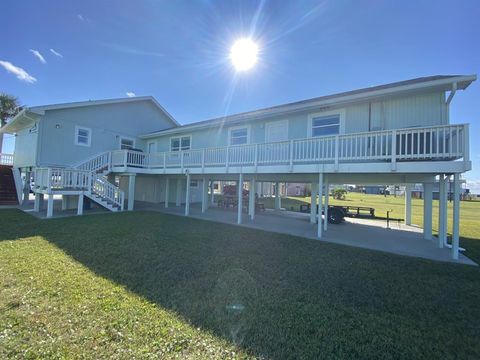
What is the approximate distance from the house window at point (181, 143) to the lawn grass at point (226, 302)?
9.93 meters

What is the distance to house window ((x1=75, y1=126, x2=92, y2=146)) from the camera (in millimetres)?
14117

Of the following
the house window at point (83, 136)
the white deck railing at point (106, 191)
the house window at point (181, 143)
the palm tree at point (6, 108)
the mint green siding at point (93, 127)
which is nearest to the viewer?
the white deck railing at point (106, 191)

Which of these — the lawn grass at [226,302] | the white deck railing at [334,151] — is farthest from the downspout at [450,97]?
the lawn grass at [226,302]

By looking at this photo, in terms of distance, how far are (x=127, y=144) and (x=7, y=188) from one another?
7799mm

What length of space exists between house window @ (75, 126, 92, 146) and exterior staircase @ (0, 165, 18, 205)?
17.7 ft

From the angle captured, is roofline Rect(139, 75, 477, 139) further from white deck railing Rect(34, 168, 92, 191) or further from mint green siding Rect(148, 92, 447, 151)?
white deck railing Rect(34, 168, 92, 191)

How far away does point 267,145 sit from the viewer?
9.69m

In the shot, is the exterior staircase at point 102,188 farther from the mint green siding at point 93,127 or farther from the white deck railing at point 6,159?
the white deck railing at point 6,159

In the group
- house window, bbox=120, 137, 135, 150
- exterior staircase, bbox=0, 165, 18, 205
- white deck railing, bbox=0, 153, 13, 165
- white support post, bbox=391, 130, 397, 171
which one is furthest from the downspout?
white deck railing, bbox=0, 153, 13, 165

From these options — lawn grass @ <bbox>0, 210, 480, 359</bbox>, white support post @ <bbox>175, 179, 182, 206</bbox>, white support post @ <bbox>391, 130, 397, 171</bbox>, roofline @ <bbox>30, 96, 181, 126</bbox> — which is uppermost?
roofline @ <bbox>30, 96, 181, 126</bbox>

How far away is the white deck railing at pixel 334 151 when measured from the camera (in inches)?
248

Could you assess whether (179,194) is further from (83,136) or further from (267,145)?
(267,145)

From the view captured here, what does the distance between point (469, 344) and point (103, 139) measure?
18.4m

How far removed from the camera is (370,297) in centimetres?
388
